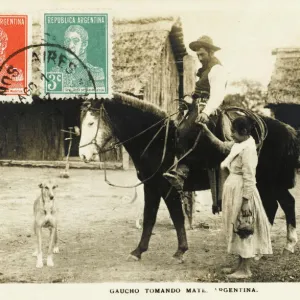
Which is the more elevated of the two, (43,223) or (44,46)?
(44,46)

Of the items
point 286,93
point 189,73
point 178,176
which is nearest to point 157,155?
point 178,176

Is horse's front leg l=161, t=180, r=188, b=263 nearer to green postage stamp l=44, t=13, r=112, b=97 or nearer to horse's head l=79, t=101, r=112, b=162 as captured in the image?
horse's head l=79, t=101, r=112, b=162

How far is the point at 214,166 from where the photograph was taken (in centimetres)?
404

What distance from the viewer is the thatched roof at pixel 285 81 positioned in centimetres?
547

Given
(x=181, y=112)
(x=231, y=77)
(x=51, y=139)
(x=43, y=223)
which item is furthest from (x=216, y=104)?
(x=51, y=139)

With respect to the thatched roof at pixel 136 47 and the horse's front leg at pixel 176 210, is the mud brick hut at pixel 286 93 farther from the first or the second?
the horse's front leg at pixel 176 210

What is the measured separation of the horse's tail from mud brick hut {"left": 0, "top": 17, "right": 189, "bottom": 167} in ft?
4.61

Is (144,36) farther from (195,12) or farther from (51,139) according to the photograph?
(51,139)

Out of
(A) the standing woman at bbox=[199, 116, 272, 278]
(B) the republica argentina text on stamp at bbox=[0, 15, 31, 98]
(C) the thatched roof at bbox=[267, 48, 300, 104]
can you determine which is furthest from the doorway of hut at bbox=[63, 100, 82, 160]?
(C) the thatched roof at bbox=[267, 48, 300, 104]

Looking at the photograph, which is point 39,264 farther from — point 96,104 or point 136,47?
point 136,47

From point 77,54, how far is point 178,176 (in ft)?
5.38

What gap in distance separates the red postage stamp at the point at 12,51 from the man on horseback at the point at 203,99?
1.71m

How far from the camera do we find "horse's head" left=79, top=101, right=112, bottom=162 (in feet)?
12.5
